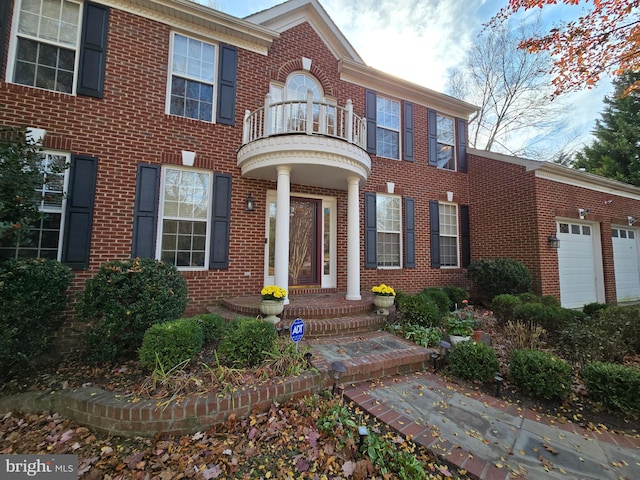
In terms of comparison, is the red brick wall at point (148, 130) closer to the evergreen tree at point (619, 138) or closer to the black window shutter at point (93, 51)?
the black window shutter at point (93, 51)

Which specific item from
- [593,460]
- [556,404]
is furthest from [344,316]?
[593,460]

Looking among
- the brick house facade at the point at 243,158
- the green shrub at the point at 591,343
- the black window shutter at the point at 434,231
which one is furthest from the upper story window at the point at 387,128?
the green shrub at the point at 591,343

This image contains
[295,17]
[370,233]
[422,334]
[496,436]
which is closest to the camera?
[496,436]

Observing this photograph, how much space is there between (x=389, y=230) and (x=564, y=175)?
5295 millimetres

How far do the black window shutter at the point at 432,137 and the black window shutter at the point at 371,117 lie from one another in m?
1.98

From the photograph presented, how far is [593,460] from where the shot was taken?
7.45 ft

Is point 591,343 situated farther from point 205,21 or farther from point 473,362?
point 205,21

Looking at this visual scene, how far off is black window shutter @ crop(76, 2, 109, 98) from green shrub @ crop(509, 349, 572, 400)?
7924 millimetres

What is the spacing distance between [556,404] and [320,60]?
26.7ft

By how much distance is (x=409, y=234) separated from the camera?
7.89 m

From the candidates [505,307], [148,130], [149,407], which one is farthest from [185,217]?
[505,307]

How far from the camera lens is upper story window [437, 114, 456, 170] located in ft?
29.3

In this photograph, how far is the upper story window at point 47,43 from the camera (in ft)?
15.3

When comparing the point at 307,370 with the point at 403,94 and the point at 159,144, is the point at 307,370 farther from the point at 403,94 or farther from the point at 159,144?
the point at 403,94
